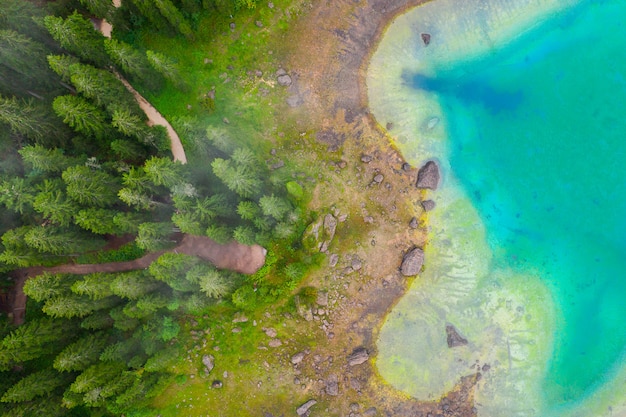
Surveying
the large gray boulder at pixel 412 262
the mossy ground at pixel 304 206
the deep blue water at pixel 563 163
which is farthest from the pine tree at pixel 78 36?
the large gray boulder at pixel 412 262

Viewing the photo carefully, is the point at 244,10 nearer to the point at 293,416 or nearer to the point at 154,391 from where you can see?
the point at 154,391

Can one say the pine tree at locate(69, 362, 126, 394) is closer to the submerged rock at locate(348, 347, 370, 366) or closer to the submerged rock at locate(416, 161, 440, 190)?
the submerged rock at locate(348, 347, 370, 366)

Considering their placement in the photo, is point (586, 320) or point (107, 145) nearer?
point (107, 145)

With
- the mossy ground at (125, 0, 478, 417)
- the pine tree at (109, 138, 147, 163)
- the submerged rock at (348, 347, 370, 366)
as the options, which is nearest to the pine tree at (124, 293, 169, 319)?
the mossy ground at (125, 0, 478, 417)

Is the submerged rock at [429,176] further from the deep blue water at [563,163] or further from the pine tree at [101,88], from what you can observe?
the pine tree at [101,88]

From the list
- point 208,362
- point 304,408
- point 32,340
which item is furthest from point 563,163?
point 32,340

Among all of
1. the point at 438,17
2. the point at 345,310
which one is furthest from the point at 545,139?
the point at 345,310
